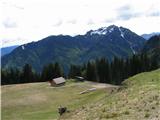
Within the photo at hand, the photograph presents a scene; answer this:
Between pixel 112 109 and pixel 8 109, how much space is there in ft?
139

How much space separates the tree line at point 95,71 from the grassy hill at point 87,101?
32.3 metres

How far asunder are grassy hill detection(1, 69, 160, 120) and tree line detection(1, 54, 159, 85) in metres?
32.3

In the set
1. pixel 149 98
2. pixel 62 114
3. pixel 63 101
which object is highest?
pixel 149 98

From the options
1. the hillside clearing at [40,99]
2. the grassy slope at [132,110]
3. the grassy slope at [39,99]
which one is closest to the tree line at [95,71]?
the hillside clearing at [40,99]

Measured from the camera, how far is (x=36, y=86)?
3760 inches

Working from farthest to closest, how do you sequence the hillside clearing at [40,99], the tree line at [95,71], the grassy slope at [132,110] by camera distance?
the tree line at [95,71] < the hillside clearing at [40,99] < the grassy slope at [132,110]

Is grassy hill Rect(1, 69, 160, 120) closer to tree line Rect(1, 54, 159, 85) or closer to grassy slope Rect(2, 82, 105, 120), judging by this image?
grassy slope Rect(2, 82, 105, 120)

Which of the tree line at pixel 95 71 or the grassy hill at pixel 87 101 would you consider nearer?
the grassy hill at pixel 87 101

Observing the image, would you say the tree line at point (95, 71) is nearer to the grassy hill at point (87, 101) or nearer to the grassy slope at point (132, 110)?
the grassy hill at point (87, 101)

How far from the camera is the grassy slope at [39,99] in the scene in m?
56.6

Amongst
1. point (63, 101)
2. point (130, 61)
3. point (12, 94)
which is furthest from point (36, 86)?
point (130, 61)

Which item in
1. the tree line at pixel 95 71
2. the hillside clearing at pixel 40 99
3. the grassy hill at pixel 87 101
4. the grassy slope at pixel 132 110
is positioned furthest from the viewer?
the tree line at pixel 95 71

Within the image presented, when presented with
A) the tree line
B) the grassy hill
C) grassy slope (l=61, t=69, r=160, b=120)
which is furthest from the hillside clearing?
the tree line

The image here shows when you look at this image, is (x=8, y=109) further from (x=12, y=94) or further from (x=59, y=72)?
(x=59, y=72)
